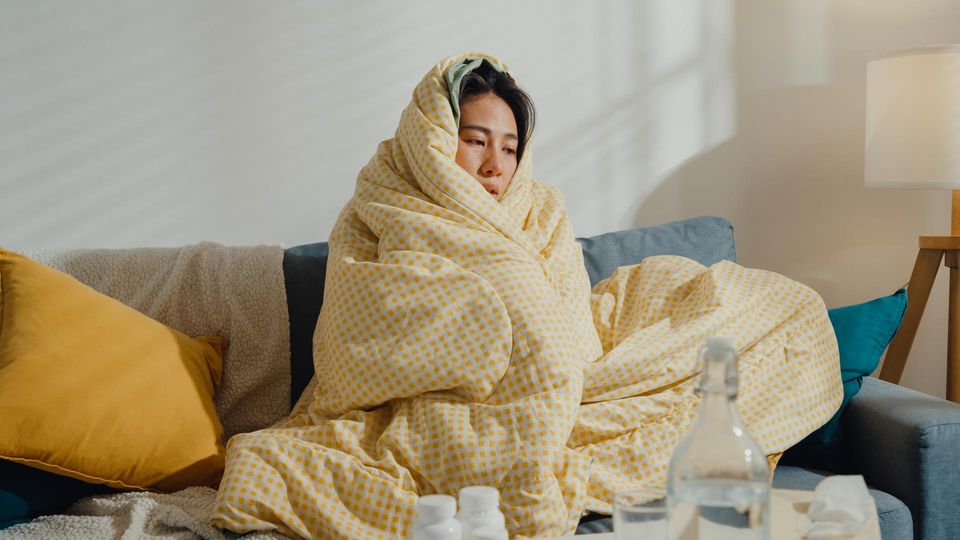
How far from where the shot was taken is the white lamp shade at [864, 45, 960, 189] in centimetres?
224

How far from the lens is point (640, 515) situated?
0.92m

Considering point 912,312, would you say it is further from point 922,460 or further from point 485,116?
point 485,116

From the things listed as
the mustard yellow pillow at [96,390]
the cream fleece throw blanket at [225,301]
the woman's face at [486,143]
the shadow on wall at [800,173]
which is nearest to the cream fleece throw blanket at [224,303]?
the cream fleece throw blanket at [225,301]

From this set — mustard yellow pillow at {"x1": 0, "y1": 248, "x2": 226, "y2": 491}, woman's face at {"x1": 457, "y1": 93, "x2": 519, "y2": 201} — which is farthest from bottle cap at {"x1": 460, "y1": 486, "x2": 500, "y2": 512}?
woman's face at {"x1": 457, "y1": 93, "x2": 519, "y2": 201}

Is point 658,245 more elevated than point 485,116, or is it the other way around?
Result: point 485,116

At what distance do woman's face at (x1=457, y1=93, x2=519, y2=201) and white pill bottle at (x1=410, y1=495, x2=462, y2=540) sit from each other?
1171 mm

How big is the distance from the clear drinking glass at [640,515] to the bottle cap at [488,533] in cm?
12

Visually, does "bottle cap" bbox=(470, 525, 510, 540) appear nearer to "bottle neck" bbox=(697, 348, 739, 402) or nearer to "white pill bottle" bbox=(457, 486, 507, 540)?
"white pill bottle" bbox=(457, 486, 507, 540)

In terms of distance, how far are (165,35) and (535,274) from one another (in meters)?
1.14

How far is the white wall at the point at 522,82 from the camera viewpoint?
2.17 m

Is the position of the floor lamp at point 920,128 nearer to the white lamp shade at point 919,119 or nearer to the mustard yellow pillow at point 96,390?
the white lamp shade at point 919,119

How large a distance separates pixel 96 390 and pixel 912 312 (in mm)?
1996

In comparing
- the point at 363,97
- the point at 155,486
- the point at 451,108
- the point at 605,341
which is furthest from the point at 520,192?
the point at 155,486

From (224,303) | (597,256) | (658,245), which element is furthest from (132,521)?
(658,245)
